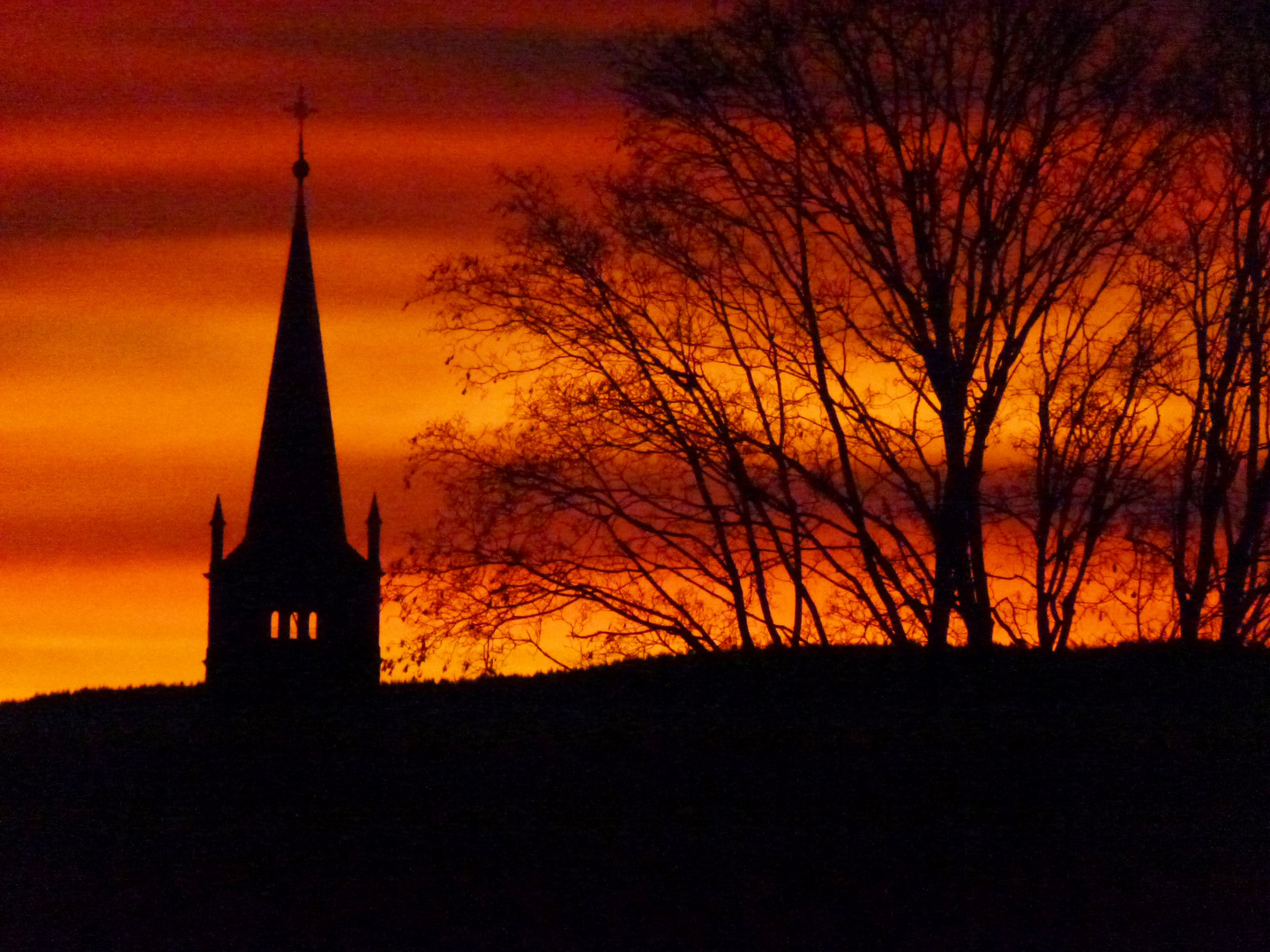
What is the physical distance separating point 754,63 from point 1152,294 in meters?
5.50

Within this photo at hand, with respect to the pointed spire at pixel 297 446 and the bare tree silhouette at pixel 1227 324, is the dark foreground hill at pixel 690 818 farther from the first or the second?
the pointed spire at pixel 297 446

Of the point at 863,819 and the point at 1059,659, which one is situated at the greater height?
the point at 1059,659

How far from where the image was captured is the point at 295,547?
42.0 meters

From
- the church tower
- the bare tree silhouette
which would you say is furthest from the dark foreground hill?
the church tower

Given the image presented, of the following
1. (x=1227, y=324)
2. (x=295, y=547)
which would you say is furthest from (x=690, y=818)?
(x=295, y=547)

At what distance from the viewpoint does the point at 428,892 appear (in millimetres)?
11547

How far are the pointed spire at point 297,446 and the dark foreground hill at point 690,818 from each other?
25.6m

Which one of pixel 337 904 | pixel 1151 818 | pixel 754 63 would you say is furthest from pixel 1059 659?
pixel 337 904

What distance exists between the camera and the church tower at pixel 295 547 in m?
41.4

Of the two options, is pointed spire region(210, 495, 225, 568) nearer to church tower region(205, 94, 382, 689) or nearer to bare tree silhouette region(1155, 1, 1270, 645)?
church tower region(205, 94, 382, 689)

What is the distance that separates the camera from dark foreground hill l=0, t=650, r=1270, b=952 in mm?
11297

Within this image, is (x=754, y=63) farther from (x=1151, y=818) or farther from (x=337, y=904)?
(x=337, y=904)

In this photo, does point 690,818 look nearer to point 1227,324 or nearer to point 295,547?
point 1227,324

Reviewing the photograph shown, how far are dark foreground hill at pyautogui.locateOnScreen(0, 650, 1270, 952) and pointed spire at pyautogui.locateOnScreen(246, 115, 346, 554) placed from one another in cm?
2561
